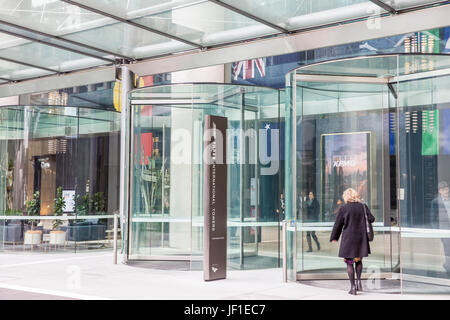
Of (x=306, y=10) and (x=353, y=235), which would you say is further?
(x=306, y=10)

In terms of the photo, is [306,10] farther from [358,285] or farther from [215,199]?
[358,285]

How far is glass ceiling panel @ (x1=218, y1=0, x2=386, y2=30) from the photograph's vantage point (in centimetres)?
965

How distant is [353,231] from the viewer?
7.94 metres

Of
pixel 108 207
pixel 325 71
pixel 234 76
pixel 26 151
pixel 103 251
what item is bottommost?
pixel 103 251

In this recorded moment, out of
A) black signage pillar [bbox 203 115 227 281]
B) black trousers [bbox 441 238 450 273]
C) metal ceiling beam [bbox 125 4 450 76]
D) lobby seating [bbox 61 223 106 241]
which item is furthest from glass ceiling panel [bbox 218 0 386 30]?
lobby seating [bbox 61 223 106 241]

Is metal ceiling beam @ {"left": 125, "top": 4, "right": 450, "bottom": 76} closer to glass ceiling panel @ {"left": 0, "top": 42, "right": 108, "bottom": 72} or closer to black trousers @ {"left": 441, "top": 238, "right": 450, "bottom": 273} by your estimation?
glass ceiling panel @ {"left": 0, "top": 42, "right": 108, "bottom": 72}

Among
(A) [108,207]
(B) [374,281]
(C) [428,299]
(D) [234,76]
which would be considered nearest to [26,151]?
(A) [108,207]

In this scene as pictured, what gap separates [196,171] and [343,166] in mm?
2704

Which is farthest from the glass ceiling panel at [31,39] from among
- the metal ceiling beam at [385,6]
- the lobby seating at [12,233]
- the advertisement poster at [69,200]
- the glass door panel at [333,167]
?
the metal ceiling beam at [385,6]

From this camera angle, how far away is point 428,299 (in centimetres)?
752

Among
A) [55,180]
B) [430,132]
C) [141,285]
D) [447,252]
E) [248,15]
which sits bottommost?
[141,285]

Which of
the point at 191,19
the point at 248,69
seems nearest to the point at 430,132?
the point at 191,19
